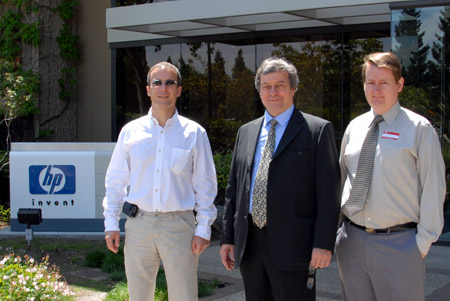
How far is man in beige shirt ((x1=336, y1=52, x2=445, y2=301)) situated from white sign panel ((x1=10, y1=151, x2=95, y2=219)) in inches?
249

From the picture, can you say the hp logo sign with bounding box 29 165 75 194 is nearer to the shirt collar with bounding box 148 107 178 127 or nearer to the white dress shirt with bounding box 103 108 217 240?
the white dress shirt with bounding box 103 108 217 240

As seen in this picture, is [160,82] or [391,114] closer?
[391,114]

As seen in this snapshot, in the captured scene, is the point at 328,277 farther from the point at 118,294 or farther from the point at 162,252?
the point at 162,252

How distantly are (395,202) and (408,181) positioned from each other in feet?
0.46

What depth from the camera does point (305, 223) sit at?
3316 millimetres

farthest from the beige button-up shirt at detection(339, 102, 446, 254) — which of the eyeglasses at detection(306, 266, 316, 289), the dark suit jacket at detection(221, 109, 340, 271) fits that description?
the eyeglasses at detection(306, 266, 316, 289)

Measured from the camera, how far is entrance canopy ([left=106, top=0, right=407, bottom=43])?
858cm

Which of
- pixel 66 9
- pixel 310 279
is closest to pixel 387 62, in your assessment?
pixel 310 279

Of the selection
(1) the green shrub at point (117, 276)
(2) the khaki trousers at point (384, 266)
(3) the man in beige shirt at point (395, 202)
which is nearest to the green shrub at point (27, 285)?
(1) the green shrub at point (117, 276)

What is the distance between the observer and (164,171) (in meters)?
3.77

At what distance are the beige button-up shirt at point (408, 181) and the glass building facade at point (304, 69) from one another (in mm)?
4797

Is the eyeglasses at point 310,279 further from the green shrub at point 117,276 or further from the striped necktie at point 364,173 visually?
the green shrub at point 117,276

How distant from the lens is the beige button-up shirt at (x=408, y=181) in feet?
10.5

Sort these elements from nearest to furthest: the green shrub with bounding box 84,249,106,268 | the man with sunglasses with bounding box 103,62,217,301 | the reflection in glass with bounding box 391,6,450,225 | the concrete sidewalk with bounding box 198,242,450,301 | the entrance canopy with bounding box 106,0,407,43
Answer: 1. the man with sunglasses with bounding box 103,62,217,301
2. the concrete sidewalk with bounding box 198,242,450,301
3. the green shrub with bounding box 84,249,106,268
4. the reflection in glass with bounding box 391,6,450,225
5. the entrance canopy with bounding box 106,0,407,43
